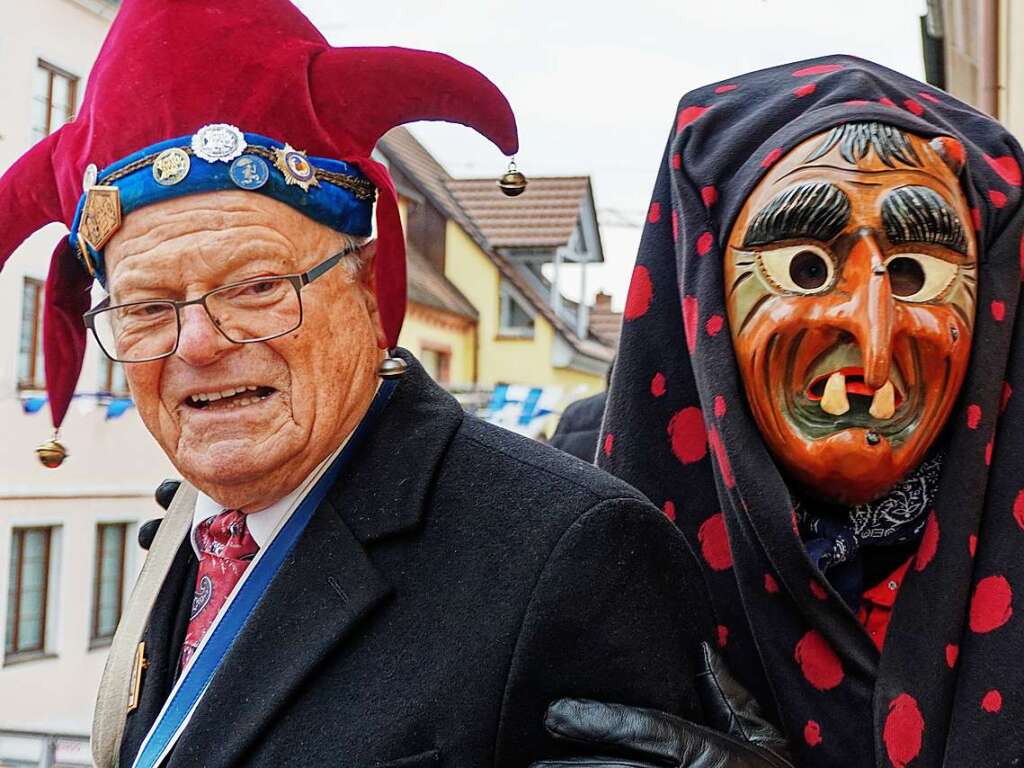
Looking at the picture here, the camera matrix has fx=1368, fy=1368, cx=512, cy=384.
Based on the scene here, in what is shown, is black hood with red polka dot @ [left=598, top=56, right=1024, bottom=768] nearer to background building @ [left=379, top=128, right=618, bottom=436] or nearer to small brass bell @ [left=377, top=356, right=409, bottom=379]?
small brass bell @ [left=377, top=356, right=409, bottom=379]

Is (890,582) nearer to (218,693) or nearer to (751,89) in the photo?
(751,89)

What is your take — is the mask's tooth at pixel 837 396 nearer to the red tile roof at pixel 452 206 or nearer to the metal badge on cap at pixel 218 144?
the metal badge on cap at pixel 218 144

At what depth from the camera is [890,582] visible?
208 cm

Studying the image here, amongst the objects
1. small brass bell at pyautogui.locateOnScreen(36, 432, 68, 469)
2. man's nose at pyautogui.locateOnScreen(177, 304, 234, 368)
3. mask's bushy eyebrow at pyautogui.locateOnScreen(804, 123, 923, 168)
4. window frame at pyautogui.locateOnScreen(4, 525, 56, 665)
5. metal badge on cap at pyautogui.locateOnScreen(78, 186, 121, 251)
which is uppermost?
mask's bushy eyebrow at pyautogui.locateOnScreen(804, 123, 923, 168)

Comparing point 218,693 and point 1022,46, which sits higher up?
point 1022,46

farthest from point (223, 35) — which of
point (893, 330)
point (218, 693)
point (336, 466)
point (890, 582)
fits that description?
point (890, 582)

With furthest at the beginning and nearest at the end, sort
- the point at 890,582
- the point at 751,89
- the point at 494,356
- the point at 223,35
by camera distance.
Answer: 1. the point at 494,356
2. the point at 751,89
3. the point at 890,582
4. the point at 223,35

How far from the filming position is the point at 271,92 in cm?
195

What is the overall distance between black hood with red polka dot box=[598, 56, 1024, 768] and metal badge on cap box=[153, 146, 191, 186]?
799mm

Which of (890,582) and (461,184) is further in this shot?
(461,184)

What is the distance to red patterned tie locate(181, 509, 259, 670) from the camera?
6.74ft

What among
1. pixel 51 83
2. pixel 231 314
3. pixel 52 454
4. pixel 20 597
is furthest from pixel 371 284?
pixel 20 597

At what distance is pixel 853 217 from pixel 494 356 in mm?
18694

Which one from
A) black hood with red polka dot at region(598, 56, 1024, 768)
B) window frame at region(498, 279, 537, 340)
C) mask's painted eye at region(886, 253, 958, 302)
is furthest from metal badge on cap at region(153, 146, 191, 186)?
window frame at region(498, 279, 537, 340)
